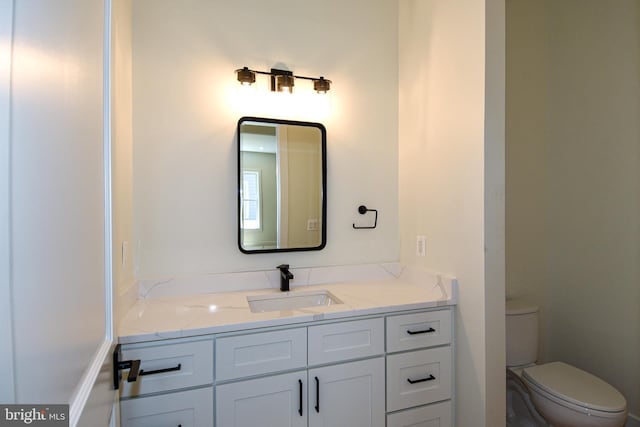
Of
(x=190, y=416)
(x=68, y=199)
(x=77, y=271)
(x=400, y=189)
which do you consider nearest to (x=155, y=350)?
(x=190, y=416)

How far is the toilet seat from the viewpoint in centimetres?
151

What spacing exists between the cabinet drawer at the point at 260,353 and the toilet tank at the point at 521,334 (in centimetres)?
145

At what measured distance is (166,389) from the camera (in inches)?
47.3

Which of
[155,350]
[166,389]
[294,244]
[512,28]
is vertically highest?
[512,28]

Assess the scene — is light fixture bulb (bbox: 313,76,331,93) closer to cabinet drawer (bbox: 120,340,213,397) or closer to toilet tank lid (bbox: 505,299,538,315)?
cabinet drawer (bbox: 120,340,213,397)

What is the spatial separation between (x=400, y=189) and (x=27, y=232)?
1989 millimetres

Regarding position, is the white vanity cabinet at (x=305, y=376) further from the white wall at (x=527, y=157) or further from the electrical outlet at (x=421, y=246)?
the white wall at (x=527, y=157)

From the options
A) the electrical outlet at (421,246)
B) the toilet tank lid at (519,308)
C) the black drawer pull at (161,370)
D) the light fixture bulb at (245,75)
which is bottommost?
the toilet tank lid at (519,308)

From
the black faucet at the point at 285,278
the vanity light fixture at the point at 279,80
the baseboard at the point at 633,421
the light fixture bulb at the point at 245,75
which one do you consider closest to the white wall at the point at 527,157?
the baseboard at the point at 633,421

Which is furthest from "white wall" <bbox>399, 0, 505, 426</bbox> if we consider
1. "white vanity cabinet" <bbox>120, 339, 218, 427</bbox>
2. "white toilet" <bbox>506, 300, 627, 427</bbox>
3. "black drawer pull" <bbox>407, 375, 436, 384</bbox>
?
"white vanity cabinet" <bbox>120, 339, 218, 427</bbox>

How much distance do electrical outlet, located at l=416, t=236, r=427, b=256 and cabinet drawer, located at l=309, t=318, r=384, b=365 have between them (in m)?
0.59

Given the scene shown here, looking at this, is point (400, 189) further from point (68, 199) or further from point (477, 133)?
point (68, 199)

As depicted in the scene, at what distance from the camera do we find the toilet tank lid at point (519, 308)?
200 cm

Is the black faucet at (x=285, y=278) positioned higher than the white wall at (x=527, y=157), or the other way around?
the white wall at (x=527, y=157)
